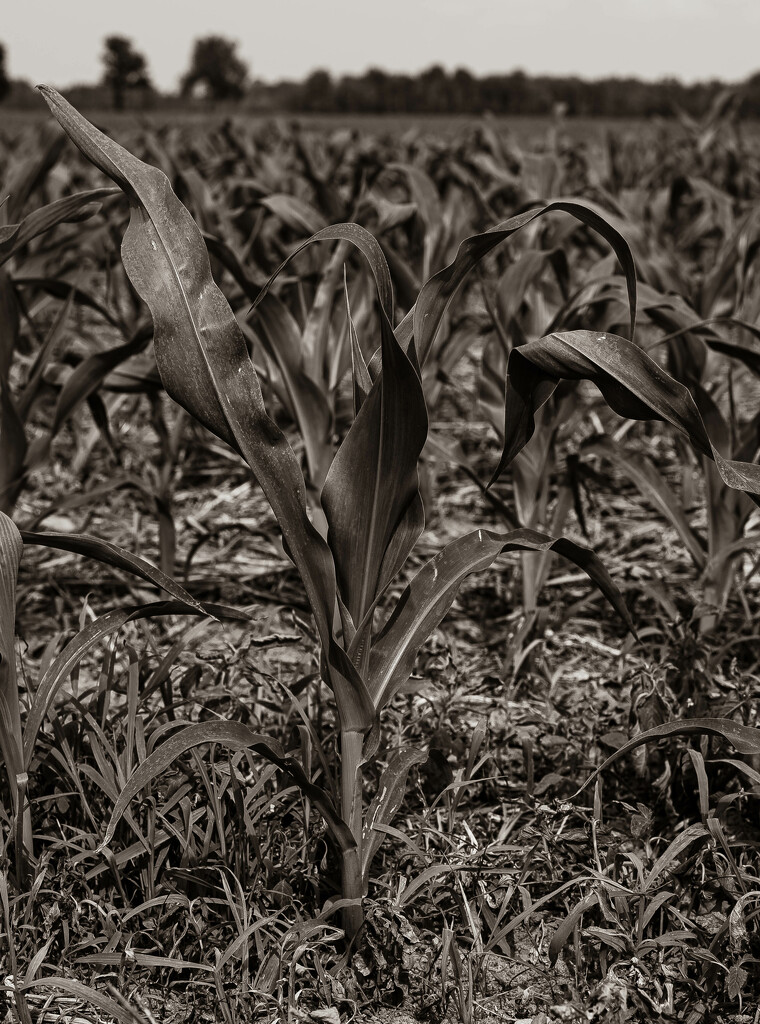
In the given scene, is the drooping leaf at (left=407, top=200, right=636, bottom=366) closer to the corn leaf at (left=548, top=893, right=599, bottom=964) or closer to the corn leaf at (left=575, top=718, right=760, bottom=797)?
the corn leaf at (left=575, top=718, right=760, bottom=797)

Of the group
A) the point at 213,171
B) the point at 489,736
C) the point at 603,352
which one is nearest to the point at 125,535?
the point at 489,736

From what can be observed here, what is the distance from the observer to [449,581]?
1.33 meters

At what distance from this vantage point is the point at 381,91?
62.7 m

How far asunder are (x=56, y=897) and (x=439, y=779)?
599 mm

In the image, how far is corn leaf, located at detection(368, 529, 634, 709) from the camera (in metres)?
1.32

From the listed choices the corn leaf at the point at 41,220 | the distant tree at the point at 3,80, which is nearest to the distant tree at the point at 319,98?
the distant tree at the point at 3,80

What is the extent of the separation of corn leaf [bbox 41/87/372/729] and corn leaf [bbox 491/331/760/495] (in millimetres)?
329

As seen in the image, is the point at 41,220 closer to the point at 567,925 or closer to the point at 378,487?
the point at 378,487

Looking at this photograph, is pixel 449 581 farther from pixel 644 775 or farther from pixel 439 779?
pixel 644 775

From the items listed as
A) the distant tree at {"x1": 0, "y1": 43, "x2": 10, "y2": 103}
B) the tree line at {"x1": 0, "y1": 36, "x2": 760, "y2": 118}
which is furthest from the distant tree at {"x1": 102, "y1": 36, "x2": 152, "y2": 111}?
the distant tree at {"x1": 0, "y1": 43, "x2": 10, "y2": 103}

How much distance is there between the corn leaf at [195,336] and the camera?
3.82 ft

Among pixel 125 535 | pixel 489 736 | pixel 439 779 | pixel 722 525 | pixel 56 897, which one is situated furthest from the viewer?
pixel 125 535

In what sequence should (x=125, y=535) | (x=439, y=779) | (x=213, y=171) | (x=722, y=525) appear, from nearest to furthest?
1. (x=439, y=779)
2. (x=722, y=525)
3. (x=125, y=535)
4. (x=213, y=171)

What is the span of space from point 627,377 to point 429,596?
403 mm
